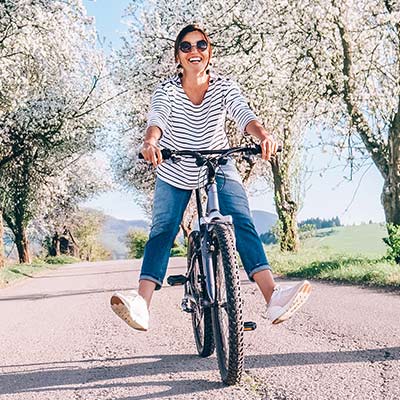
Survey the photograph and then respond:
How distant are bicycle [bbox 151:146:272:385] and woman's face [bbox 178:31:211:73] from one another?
0.72 meters

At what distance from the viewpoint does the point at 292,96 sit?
51.5 feet

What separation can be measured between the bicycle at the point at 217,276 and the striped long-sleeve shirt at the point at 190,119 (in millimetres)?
175

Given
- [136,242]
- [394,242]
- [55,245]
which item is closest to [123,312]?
[394,242]

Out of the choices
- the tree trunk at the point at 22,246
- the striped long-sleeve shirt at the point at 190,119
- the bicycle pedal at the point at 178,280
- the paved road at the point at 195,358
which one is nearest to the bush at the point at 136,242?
the tree trunk at the point at 22,246

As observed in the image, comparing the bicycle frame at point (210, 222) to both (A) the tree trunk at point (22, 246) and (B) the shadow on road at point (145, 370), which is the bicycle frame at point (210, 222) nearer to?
(B) the shadow on road at point (145, 370)

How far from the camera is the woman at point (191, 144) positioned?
434cm

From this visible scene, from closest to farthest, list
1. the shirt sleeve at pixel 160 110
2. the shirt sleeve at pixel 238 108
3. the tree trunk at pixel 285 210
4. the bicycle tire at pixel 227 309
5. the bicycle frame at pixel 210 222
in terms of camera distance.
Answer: the bicycle tire at pixel 227 309
the bicycle frame at pixel 210 222
the shirt sleeve at pixel 160 110
the shirt sleeve at pixel 238 108
the tree trunk at pixel 285 210

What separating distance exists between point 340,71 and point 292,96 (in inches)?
57.5

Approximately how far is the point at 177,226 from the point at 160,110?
2.78 ft

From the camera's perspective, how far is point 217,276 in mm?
4086

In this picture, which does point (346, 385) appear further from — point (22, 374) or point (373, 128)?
point (373, 128)

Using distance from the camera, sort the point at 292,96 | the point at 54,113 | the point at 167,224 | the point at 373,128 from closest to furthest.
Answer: the point at 167,224 → the point at 373,128 → the point at 292,96 → the point at 54,113

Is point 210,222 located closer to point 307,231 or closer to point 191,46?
point 191,46

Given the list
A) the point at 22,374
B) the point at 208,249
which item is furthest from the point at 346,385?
the point at 22,374
